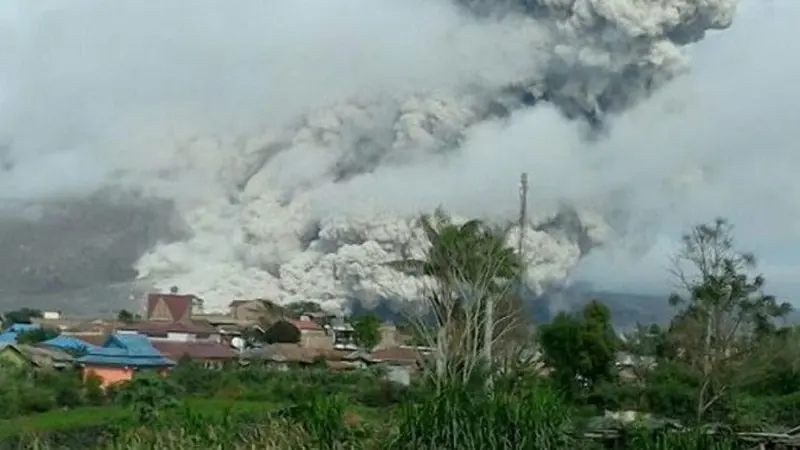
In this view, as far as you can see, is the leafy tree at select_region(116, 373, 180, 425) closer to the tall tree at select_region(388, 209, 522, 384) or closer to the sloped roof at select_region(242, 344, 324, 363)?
the tall tree at select_region(388, 209, 522, 384)

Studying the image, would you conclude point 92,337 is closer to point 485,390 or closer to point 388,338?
point 388,338

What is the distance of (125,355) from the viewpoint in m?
32.8

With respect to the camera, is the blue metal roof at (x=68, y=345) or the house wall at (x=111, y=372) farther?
the blue metal roof at (x=68, y=345)

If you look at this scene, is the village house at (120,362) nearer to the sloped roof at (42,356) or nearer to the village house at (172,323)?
the sloped roof at (42,356)

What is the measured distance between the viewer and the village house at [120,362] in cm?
3078

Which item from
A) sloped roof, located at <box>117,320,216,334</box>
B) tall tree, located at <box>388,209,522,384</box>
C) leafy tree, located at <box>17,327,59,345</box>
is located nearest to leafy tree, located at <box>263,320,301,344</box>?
sloped roof, located at <box>117,320,216,334</box>

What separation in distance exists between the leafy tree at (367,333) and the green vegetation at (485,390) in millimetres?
12861

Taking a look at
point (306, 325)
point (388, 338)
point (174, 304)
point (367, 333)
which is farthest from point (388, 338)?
point (174, 304)

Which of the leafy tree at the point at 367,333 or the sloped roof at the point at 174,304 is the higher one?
the sloped roof at the point at 174,304

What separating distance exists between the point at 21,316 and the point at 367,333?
29.4 metres

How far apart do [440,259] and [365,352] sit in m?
15.7

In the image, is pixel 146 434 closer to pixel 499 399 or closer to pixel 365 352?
pixel 499 399

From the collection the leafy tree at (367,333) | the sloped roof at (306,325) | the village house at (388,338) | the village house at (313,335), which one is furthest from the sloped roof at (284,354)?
the sloped roof at (306,325)

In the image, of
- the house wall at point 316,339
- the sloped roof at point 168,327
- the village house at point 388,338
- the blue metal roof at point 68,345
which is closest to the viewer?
the blue metal roof at point 68,345
